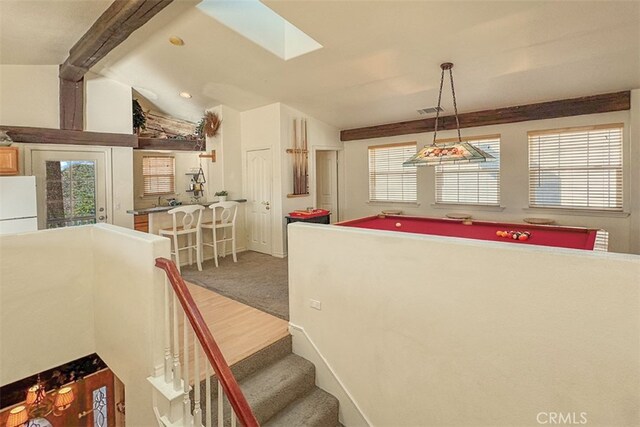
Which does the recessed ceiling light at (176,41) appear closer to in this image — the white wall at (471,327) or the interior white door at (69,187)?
the interior white door at (69,187)

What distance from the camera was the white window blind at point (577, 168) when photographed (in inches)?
176

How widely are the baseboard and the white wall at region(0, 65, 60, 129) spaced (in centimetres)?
474

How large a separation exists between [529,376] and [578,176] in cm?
410

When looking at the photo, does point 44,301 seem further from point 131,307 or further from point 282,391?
point 282,391

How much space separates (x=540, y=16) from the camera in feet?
9.70

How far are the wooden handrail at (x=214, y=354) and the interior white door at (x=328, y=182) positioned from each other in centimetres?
526

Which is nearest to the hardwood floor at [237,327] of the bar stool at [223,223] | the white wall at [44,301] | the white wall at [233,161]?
the white wall at [44,301]

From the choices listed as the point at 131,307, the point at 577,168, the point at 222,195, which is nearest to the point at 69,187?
the point at 222,195

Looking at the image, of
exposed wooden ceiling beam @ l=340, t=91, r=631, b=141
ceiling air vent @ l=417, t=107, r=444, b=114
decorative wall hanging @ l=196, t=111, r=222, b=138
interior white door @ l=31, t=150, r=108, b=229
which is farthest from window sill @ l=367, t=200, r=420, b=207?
interior white door @ l=31, t=150, r=108, b=229

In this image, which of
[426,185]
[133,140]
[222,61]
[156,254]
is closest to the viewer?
[156,254]

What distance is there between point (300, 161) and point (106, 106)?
329 centimetres

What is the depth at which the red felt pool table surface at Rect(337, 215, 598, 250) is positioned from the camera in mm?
3096

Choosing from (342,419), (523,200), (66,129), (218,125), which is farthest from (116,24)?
(523,200)

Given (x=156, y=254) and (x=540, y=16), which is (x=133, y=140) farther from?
(x=540, y=16)
